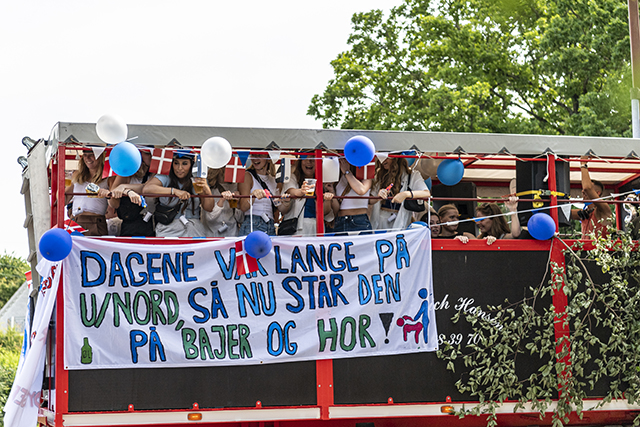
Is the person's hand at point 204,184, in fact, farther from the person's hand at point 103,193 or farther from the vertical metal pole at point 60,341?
the vertical metal pole at point 60,341

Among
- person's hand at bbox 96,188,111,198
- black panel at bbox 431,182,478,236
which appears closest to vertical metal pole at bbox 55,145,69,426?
person's hand at bbox 96,188,111,198

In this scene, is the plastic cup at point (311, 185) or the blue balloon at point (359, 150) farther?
the plastic cup at point (311, 185)

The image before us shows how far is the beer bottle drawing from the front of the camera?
6180 millimetres

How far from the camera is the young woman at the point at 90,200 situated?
22.5ft

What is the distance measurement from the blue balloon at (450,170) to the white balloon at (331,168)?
1261 millimetres

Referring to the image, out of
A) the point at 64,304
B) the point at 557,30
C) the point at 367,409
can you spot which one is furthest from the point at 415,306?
the point at 557,30

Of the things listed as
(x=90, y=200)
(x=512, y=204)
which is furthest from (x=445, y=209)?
(x=90, y=200)

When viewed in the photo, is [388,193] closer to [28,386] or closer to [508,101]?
[28,386]

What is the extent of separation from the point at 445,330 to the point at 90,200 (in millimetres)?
3671

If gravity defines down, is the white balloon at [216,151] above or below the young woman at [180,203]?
above

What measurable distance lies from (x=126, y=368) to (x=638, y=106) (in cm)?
830

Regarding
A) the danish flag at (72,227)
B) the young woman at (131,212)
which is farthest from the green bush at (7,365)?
the young woman at (131,212)

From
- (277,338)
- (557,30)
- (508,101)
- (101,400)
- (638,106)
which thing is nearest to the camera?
(101,400)

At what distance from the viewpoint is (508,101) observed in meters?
20.4
